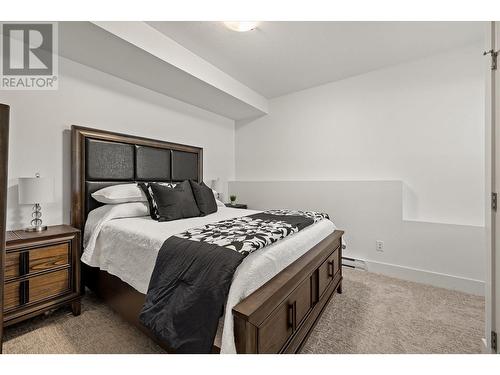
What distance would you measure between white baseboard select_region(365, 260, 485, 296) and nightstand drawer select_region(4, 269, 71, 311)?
3284mm

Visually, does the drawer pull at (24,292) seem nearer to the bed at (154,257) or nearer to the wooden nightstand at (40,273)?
the wooden nightstand at (40,273)

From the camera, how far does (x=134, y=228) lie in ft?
5.68

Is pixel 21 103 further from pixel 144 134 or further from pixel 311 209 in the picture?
pixel 311 209

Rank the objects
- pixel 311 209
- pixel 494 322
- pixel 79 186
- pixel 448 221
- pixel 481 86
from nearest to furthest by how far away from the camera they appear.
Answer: pixel 494 322 < pixel 79 186 < pixel 481 86 < pixel 448 221 < pixel 311 209

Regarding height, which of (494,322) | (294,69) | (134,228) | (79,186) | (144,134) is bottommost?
(494,322)

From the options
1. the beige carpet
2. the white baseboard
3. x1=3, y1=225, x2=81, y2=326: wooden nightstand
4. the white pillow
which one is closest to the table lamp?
x1=3, y1=225, x2=81, y2=326: wooden nightstand

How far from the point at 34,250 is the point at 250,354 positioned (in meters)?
1.76

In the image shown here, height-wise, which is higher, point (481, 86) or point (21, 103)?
point (481, 86)

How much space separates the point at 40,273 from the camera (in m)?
1.72

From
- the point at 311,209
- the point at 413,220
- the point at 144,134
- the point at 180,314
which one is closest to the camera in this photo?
the point at 180,314

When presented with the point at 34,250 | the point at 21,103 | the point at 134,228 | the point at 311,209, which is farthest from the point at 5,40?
the point at 311,209

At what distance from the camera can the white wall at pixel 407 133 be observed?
2492mm

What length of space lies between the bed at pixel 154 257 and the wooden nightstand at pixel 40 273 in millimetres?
149

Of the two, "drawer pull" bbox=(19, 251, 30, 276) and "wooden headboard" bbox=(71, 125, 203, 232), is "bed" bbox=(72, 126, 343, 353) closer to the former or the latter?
"wooden headboard" bbox=(71, 125, 203, 232)
